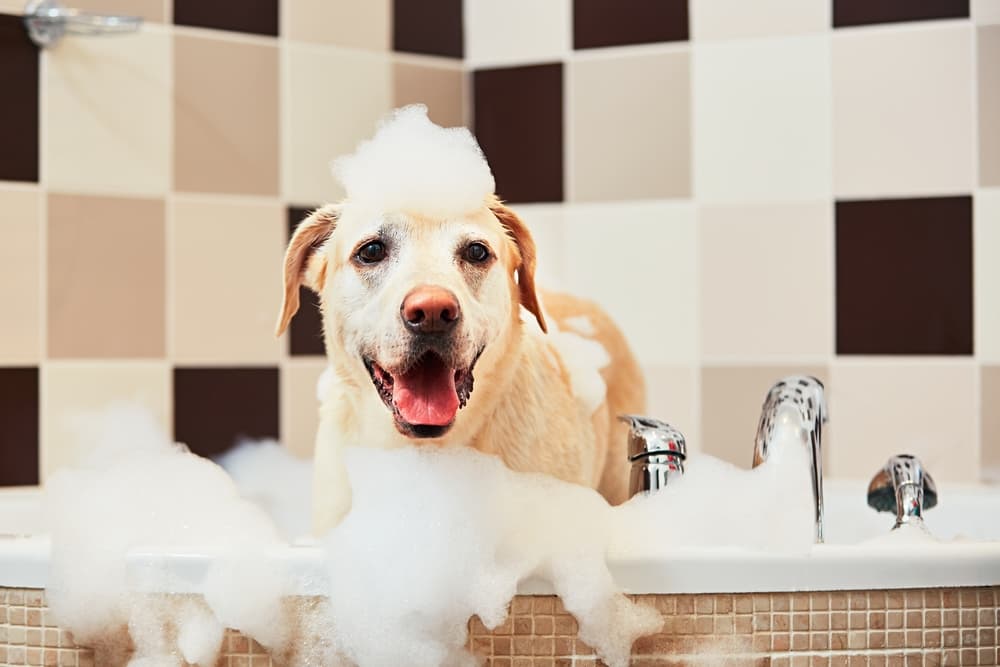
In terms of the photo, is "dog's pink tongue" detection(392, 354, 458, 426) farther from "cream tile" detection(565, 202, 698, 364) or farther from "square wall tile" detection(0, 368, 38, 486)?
"cream tile" detection(565, 202, 698, 364)

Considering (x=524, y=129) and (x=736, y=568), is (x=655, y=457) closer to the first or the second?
(x=736, y=568)

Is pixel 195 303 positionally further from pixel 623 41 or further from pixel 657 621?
pixel 657 621

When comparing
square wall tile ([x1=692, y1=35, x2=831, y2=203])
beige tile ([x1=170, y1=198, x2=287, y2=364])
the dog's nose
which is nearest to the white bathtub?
the dog's nose

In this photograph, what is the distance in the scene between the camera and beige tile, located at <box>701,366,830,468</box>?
2.13 m

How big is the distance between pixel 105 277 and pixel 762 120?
4.22ft

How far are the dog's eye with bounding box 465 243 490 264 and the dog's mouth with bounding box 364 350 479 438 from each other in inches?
4.4

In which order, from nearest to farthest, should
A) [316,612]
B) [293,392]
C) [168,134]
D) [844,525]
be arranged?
[316,612] → [844,525] → [168,134] → [293,392]

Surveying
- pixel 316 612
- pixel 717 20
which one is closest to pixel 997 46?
pixel 717 20

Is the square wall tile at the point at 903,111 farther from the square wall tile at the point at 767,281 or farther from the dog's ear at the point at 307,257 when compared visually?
the dog's ear at the point at 307,257

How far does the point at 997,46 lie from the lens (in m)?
2.01

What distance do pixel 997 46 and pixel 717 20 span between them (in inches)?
20.6

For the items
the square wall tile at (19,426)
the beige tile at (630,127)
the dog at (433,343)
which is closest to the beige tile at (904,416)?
the beige tile at (630,127)

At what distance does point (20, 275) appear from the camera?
1.84 metres

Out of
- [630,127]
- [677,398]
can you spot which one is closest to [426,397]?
[677,398]
